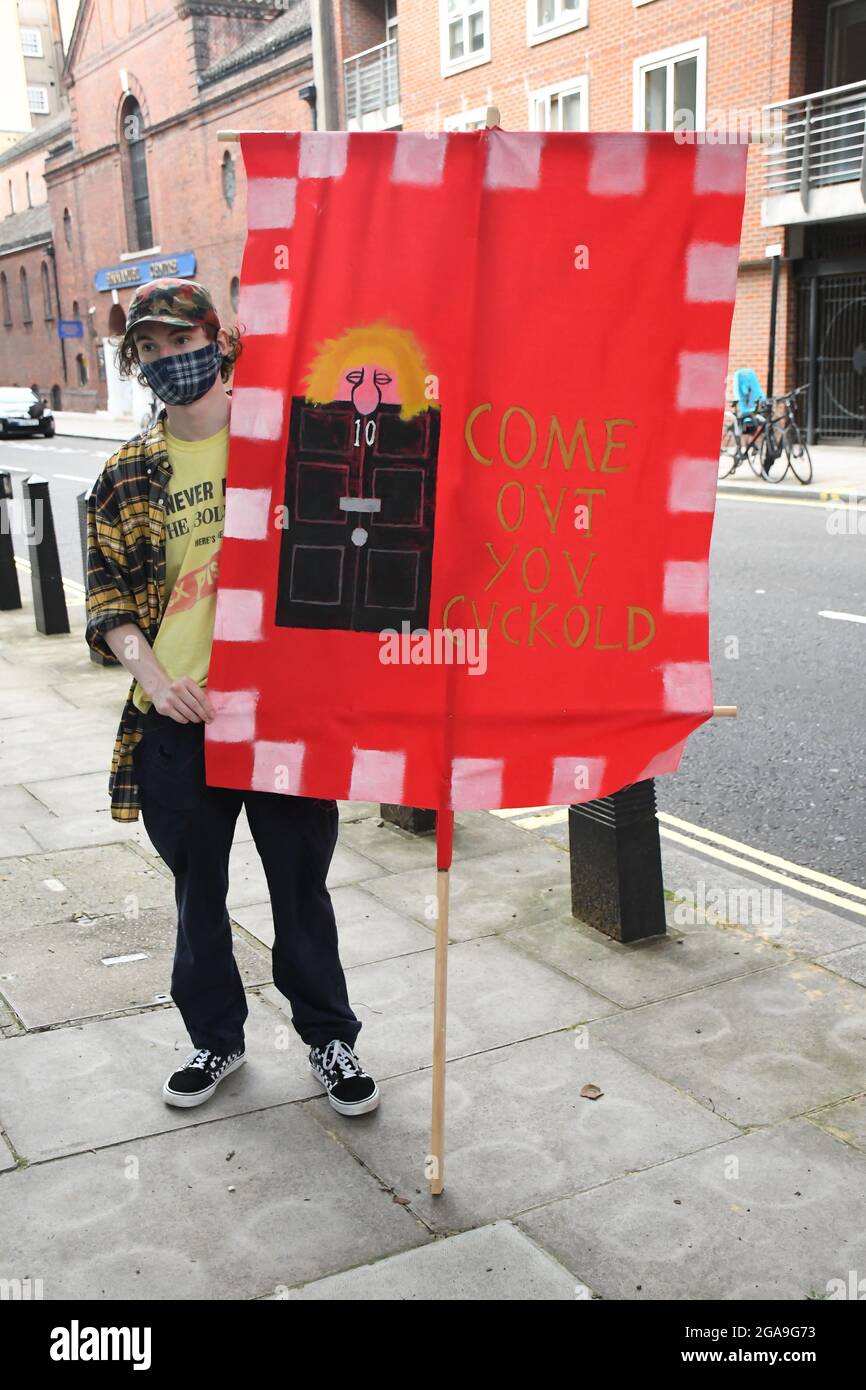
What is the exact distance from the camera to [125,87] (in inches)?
1750

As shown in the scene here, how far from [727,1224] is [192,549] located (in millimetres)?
1843

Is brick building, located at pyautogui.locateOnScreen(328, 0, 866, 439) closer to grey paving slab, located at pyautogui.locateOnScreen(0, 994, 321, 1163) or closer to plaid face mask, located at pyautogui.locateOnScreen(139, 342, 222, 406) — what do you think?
plaid face mask, located at pyautogui.locateOnScreen(139, 342, 222, 406)

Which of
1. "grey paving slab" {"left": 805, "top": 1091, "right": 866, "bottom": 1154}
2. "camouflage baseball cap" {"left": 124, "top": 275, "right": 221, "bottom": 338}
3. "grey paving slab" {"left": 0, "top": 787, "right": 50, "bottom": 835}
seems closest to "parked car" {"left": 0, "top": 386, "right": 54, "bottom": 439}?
"grey paving slab" {"left": 0, "top": 787, "right": 50, "bottom": 835}

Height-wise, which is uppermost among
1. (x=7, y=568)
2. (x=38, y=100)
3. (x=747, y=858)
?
(x=38, y=100)

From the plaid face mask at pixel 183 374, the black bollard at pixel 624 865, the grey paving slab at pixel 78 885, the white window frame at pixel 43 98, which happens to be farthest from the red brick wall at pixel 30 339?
the plaid face mask at pixel 183 374

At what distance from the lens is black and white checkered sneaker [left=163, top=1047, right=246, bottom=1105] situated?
3141mm

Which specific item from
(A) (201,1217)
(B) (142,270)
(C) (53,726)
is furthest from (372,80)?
(A) (201,1217)

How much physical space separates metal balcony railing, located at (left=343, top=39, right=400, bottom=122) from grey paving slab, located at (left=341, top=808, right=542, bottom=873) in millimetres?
27857

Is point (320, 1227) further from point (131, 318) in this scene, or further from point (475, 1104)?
point (131, 318)

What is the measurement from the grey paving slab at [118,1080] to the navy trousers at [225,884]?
0.14 m

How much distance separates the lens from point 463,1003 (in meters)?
3.68

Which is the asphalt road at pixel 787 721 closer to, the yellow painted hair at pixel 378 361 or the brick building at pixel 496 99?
the yellow painted hair at pixel 378 361

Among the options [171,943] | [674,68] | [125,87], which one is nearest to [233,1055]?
[171,943]

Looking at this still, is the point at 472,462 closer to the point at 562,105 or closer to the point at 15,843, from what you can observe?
the point at 15,843
